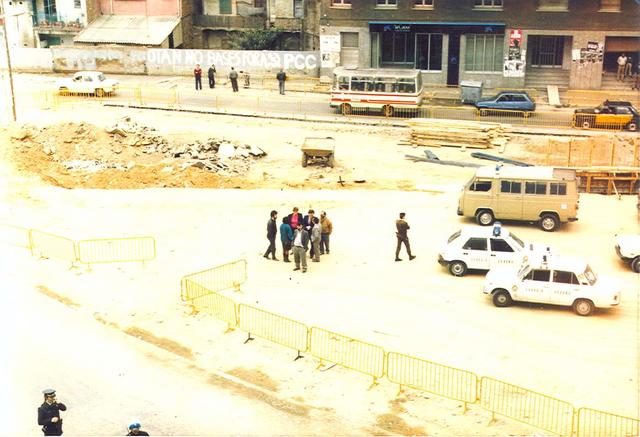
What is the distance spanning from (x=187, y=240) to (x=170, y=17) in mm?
35355

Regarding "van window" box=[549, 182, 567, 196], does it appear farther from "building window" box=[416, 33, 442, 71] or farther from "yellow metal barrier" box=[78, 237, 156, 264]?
"building window" box=[416, 33, 442, 71]

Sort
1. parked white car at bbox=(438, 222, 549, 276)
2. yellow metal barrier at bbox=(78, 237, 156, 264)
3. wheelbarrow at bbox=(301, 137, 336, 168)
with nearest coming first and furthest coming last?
1. parked white car at bbox=(438, 222, 549, 276)
2. yellow metal barrier at bbox=(78, 237, 156, 264)
3. wheelbarrow at bbox=(301, 137, 336, 168)

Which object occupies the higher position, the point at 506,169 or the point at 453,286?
the point at 506,169

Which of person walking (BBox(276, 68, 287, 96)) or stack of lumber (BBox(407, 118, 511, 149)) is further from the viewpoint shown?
person walking (BBox(276, 68, 287, 96))

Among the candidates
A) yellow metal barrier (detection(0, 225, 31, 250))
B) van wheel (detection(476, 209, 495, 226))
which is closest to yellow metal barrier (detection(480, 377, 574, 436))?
van wheel (detection(476, 209, 495, 226))

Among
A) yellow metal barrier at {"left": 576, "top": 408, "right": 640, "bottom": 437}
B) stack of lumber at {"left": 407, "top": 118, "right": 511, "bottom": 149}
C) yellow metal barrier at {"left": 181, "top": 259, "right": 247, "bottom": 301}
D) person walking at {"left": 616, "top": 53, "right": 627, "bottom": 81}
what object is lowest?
yellow metal barrier at {"left": 576, "top": 408, "right": 640, "bottom": 437}

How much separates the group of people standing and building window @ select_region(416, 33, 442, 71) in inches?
1108

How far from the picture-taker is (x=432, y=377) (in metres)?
19.7

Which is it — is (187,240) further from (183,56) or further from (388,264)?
(183,56)

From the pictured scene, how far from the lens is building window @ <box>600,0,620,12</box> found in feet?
163

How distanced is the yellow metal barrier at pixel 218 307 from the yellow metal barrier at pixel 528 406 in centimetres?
711

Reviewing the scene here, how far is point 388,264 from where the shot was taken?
1078 inches

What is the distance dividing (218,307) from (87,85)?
3035 centimetres

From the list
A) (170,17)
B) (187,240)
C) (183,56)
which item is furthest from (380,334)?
(170,17)
